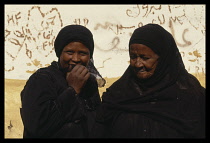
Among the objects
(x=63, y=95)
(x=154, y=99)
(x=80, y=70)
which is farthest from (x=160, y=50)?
(x=63, y=95)

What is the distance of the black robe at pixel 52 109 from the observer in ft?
10.0

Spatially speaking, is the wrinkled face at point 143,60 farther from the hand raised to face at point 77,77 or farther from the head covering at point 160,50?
the hand raised to face at point 77,77

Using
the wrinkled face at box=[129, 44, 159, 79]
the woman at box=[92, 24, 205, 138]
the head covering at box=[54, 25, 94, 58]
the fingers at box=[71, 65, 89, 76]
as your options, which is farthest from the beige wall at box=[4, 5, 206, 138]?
the wrinkled face at box=[129, 44, 159, 79]

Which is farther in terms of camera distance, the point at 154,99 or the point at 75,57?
the point at 75,57

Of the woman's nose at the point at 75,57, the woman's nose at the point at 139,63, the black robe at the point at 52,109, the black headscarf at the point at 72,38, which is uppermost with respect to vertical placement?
the black headscarf at the point at 72,38

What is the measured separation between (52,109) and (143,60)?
29.3 inches

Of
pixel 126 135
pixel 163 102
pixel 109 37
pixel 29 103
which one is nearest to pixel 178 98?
pixel 163 102

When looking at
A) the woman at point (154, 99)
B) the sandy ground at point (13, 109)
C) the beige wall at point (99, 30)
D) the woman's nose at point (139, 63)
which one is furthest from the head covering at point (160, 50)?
the beige wall at point (99, 30)

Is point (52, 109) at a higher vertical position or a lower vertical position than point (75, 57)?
lower

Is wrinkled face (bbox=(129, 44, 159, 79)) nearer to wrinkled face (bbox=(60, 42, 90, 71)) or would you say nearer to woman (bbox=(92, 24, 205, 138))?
woman (bbox=(92, 24, 205, 138))

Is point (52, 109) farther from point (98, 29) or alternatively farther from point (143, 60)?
point (98, 29)

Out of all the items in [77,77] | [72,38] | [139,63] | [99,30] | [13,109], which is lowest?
[13,109]

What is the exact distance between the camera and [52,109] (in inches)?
120

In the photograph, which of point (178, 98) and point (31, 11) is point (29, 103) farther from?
point (31, 11)
